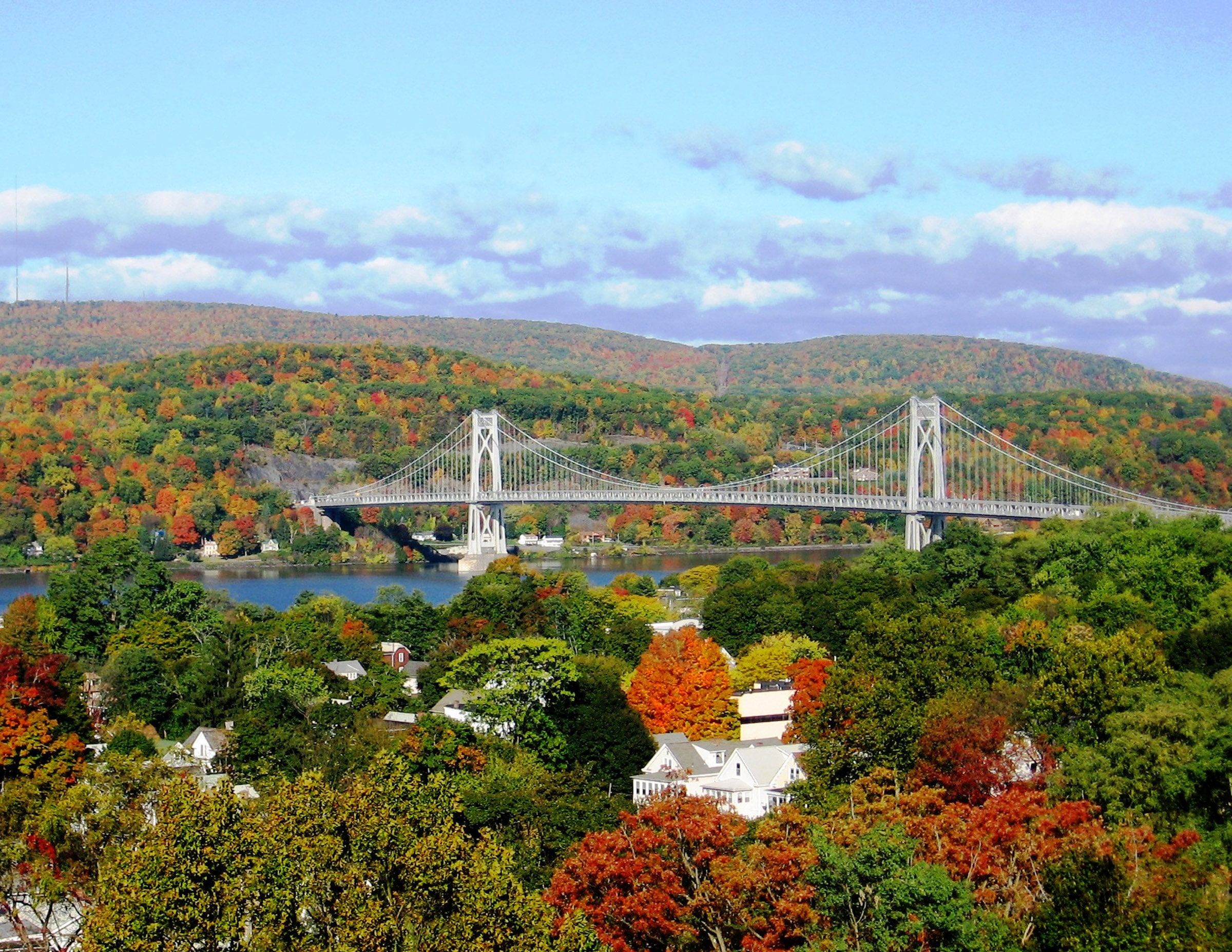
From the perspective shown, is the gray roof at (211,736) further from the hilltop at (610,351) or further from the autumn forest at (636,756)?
the hilltop at (610,351)

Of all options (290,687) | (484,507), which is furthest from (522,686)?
(484,507)

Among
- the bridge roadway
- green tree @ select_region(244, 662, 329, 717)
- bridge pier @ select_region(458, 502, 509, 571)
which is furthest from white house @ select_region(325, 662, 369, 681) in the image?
bridge pier @ select_region(458, 502, 509, 571)

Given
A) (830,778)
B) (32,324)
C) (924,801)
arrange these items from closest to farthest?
(924,801) → (830,778) → (32,324)

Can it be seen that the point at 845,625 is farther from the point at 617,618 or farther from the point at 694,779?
→ the point at 694,779

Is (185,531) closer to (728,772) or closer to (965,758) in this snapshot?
(728,772)

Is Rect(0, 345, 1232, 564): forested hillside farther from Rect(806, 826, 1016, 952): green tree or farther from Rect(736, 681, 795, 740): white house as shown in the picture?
Rect(806, 826, 1016, 952): green tree

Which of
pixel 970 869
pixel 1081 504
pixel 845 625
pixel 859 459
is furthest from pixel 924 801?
pixel 859 459
